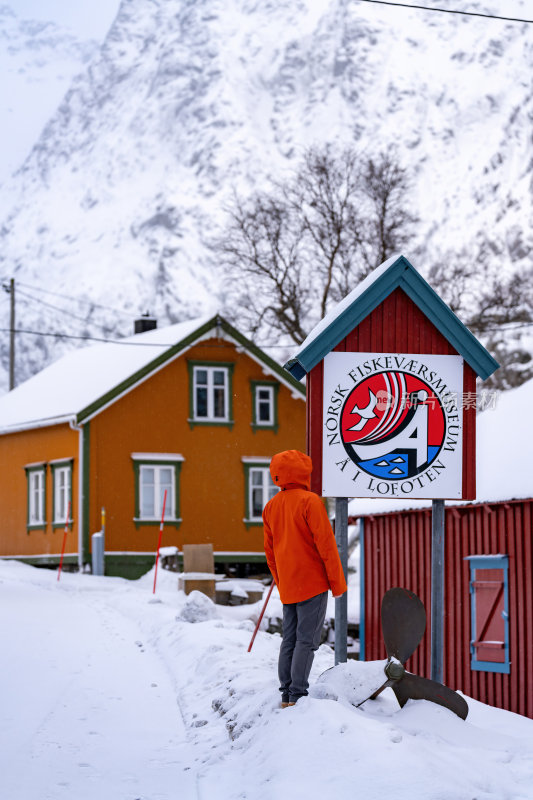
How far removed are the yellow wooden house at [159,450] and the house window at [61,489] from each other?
43 mm

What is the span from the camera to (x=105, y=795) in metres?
6.64

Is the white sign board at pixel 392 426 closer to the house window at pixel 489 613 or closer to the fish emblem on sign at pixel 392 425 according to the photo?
the fish emblem on sign at pixel 392 425

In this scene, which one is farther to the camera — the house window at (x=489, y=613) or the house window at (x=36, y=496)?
the house window at (x=36, y=496)

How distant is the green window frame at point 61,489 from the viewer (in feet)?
93.9

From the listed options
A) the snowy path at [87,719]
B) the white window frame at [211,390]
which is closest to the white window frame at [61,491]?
the white window frame at [211,390]

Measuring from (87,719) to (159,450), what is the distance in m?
20.2

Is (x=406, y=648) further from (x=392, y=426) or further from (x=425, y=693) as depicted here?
(x=392, y=426)

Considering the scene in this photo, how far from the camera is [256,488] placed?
30109mm

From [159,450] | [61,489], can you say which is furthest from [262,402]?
[61,489]

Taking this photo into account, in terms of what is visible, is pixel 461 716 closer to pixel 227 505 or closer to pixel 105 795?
pixel 105 795

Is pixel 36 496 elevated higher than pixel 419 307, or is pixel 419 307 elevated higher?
pixel 419 307

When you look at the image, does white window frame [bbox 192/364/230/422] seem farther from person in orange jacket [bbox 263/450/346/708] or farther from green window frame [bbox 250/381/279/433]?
person in orange jacket [bbox 263/450/346/708]

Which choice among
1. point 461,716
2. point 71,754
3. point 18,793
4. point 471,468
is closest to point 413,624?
point 461,716

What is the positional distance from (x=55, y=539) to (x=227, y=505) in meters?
4.33
